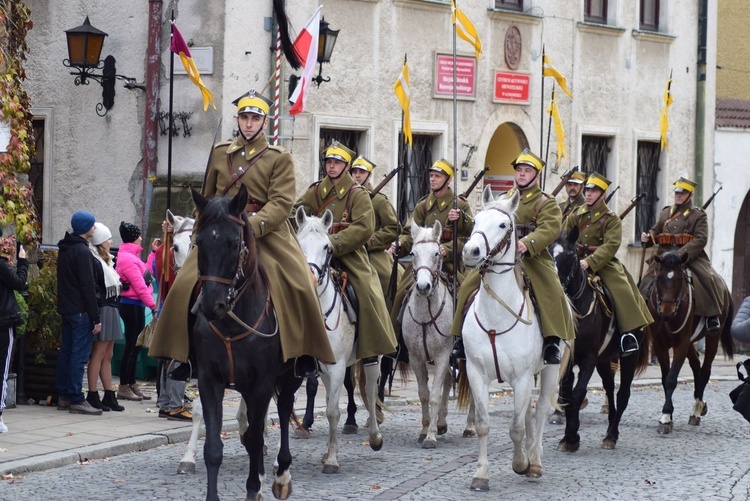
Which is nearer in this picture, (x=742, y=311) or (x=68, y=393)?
(x=742, y=311)

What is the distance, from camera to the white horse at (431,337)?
13070 mm

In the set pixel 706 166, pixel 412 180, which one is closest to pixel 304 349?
pixel 412 180

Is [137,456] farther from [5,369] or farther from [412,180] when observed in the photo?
[412,180]

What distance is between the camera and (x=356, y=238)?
12531mm

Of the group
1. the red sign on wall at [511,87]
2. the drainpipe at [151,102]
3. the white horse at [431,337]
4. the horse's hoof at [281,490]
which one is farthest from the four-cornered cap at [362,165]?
the red sign on wall at [511,87]

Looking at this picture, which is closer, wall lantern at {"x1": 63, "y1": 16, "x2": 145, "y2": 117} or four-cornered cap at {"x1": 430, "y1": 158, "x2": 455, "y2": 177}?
four-cornered cap at {"x1": 430, "y1": 158, "x2": 455, "y2": 177}

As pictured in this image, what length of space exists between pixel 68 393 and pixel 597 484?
18.9 feet

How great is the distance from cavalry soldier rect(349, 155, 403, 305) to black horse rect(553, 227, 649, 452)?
6.49ft

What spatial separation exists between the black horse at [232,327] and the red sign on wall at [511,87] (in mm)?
15176

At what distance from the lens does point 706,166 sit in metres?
28.5

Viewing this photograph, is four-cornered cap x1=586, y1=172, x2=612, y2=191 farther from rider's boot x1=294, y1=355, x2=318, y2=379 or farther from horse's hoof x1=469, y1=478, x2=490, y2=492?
rider's boot x1=294, y1=355, x2=318, y2=379

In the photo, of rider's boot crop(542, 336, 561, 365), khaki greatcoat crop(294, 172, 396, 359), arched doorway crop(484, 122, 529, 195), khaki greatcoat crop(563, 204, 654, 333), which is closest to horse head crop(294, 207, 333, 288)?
khaki greatcoat crop(294, 172, 396, 359)

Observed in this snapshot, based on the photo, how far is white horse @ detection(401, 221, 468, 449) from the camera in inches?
515

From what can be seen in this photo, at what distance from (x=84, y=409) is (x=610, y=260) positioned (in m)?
5.40
